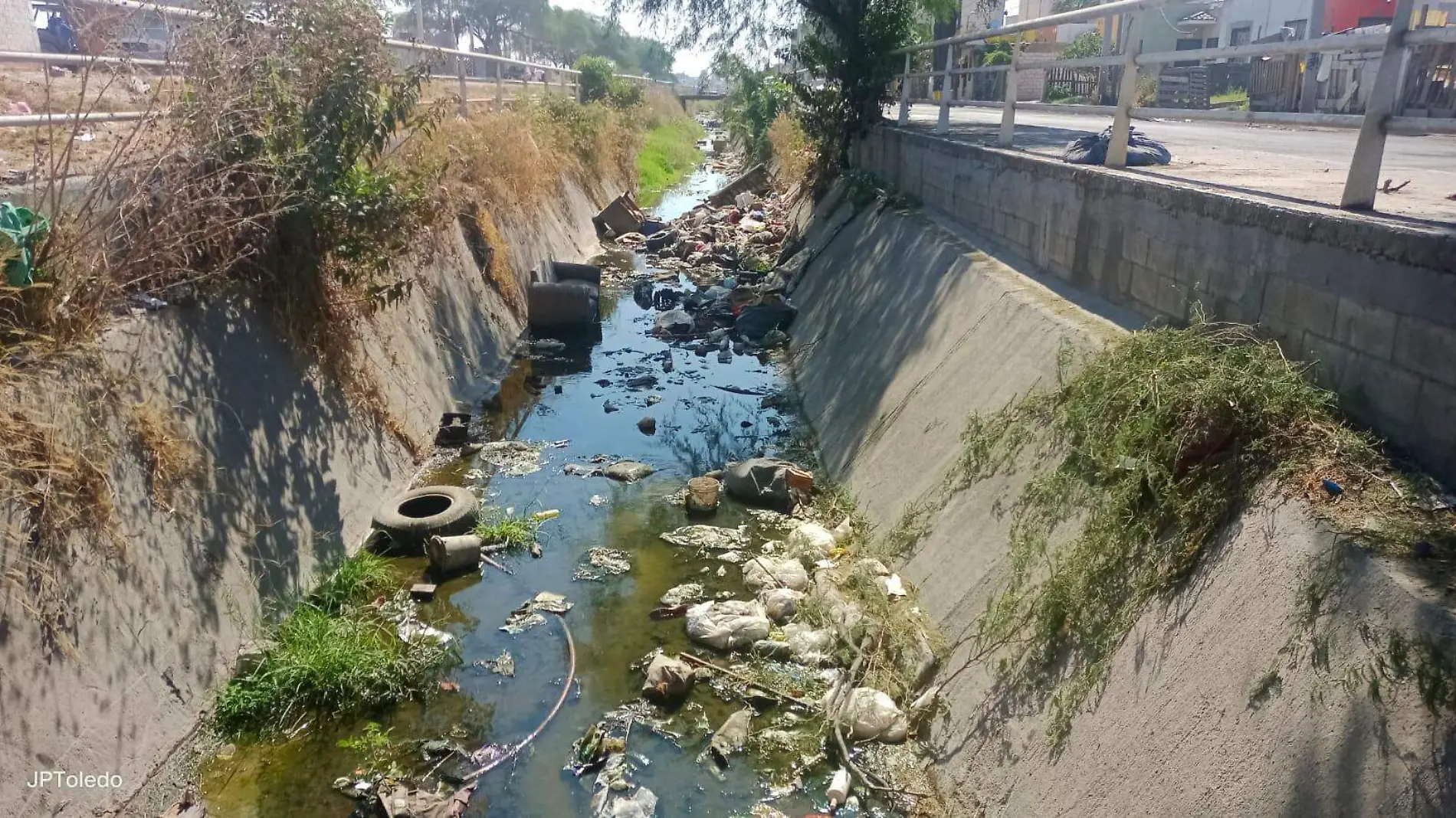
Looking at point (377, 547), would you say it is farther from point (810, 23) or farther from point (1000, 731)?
point (810, 23)

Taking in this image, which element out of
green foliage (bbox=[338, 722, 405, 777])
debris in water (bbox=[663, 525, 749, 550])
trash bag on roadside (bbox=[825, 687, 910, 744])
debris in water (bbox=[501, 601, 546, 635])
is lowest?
green foliage (bbox=[338, 722, 405, 777])

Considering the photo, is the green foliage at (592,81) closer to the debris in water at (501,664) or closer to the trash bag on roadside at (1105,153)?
the trash bag on roadside at (1105,153)

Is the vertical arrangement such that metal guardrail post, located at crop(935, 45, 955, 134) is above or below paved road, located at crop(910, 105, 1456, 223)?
above

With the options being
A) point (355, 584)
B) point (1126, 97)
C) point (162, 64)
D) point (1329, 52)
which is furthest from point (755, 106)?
point (1329, 52)

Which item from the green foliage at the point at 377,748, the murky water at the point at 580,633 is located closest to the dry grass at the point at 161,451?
the murky water at the point at 580,633

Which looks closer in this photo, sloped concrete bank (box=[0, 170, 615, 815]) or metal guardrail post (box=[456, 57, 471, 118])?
sloped concrete bank (box=[0, 170, 615, 815])

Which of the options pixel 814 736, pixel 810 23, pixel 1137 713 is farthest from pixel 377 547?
pixel 810 23

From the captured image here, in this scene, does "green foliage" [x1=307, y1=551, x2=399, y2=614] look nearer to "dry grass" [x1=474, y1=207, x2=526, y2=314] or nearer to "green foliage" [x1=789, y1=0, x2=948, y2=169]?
"dry grass" [x1=474, y1=207, x2=526, y2=314]

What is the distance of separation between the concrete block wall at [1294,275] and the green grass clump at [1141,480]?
167 mm

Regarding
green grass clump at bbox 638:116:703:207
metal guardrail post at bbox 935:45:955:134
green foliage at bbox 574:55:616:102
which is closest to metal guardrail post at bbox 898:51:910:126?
metal guardrail post at bbox 935:45:955:134

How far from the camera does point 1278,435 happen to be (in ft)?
12.4

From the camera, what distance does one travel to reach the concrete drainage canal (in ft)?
14.6

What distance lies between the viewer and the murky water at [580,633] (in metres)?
4.43

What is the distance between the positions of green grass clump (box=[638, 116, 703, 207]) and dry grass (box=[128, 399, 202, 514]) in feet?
70.2
